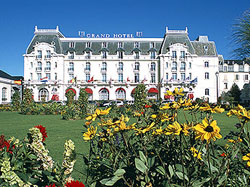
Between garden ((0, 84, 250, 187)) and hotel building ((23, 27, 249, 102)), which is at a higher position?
hotel building ((23, 27, 249, 102))

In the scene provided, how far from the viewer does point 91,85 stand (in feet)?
139

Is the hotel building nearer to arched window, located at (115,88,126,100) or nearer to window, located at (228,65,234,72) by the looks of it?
arched window, located at (115,88,126,100)

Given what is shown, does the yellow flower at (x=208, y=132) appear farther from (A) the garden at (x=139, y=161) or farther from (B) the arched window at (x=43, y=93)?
(B) the arched window at (x=43, y=93)

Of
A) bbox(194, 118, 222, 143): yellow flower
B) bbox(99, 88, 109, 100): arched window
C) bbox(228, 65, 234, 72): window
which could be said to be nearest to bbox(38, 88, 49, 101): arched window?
bbox(99, 88, 109, 100): arched window

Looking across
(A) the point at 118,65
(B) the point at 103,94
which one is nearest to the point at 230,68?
(A) the point at 118,65

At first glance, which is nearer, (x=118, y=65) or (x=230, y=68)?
(x=118, y=65)

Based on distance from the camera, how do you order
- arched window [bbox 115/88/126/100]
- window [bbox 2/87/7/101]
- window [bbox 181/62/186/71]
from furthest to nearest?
arched window [bbox 115/88/126/100], window [bbox 181/62/186/71], window [bbox 2/87/7/101]

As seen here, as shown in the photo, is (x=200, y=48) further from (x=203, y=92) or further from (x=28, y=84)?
(x=28, y=84)

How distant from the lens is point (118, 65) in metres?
43.2

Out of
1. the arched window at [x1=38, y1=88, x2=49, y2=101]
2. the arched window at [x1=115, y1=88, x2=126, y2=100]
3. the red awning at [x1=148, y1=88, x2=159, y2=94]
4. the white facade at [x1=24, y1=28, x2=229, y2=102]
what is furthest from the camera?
the arched window at [x1=115, y1=88, x2=126, y2=100]

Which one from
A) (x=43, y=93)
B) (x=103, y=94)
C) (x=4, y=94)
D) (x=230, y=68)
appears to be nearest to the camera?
(x=4, y=94)

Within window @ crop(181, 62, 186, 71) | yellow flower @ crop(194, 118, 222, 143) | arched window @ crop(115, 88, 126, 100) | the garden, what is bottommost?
the garden

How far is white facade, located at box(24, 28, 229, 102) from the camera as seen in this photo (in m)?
41.3

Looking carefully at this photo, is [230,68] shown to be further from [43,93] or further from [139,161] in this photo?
[139,161]
